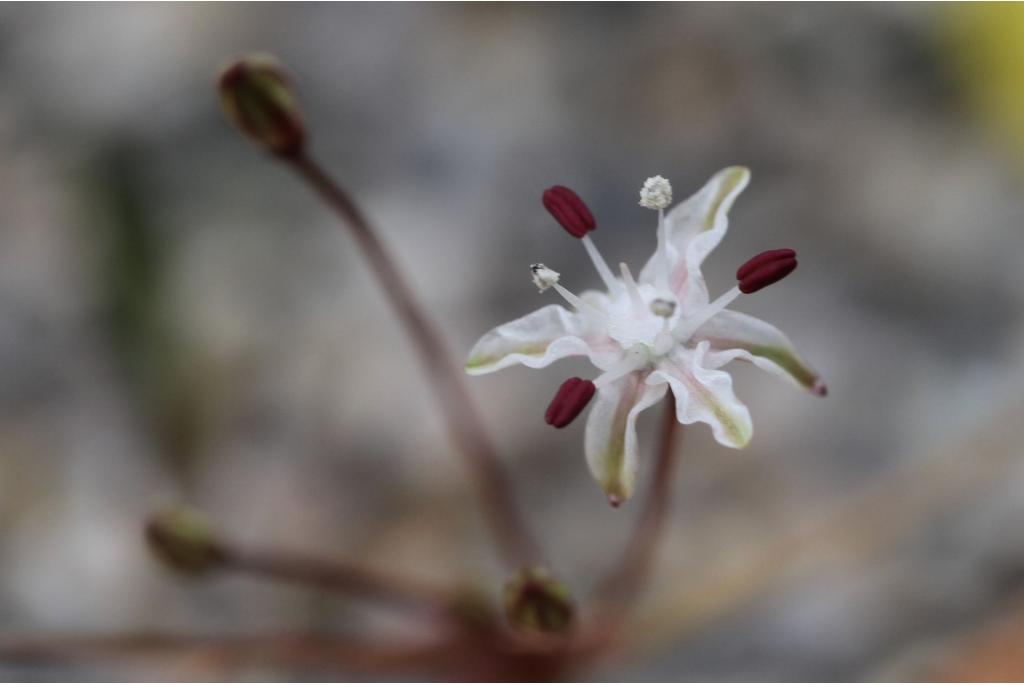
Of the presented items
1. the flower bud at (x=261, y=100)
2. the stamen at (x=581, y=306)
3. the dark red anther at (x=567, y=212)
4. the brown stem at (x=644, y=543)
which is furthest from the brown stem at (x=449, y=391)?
the stamen at (x=581, y=306)

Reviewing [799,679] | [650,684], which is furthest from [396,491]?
[799,679]

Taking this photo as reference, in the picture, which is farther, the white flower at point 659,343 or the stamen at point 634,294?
the stamen at point 634,294

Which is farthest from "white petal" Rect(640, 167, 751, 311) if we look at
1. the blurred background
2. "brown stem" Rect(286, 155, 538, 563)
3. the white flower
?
the blurred background

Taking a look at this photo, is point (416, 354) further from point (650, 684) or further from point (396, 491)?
point (650, 684)

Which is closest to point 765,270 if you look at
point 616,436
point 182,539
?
point 616,436

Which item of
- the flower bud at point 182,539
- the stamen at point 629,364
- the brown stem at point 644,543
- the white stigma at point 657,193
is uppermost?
the white stigma at point 657,193

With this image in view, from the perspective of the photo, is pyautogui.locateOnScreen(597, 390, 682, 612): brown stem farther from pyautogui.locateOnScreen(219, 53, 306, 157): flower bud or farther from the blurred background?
pyautogui.locateOnScreen(219, 53, 306, 157): flower bud

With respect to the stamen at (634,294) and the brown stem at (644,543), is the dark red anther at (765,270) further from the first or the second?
the brown stem at (644,543)
